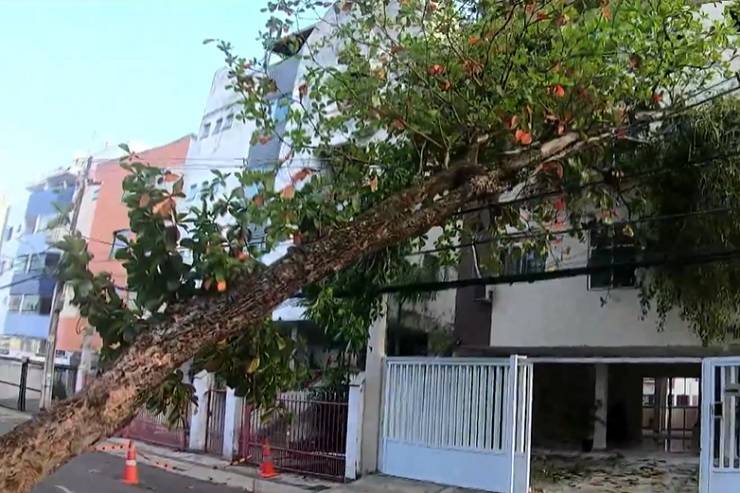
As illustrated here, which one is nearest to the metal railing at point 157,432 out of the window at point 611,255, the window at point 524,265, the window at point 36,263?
the window at point 524,265

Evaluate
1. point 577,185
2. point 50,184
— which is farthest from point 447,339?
point 50,184

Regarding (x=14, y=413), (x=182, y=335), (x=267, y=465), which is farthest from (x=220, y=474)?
(x=14, y=413)

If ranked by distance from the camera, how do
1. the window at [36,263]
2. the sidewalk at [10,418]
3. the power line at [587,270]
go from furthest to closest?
the window at [36,263] → the sidewalk at [10,418] → the power line at [587,270]

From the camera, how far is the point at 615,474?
12469mm

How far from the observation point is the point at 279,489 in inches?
504

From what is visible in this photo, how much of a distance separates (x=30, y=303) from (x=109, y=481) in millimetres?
30208

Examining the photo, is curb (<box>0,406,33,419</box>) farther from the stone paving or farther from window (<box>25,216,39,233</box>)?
the stone paving

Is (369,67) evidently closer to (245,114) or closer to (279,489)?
(245,114)

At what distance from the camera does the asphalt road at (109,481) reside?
12.0 m

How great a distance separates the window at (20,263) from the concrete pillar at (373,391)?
33.3 metres

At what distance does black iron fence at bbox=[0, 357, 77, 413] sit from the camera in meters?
27.8

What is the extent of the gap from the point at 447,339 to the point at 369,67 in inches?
293

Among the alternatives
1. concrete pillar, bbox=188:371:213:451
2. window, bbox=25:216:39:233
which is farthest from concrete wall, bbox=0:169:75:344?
concrete pillar, bbox=188:371:213:451

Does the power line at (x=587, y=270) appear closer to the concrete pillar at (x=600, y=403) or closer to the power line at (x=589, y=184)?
the power line at (x=589, y=184)
